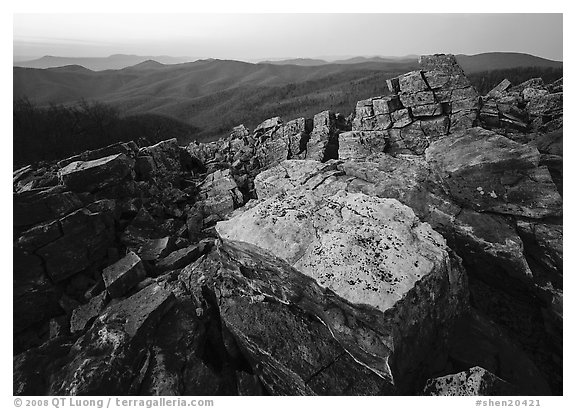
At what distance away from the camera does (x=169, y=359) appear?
587cm

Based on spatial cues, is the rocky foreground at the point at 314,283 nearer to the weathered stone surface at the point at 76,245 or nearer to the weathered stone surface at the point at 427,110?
the weathered stone surface at the point at 76,245

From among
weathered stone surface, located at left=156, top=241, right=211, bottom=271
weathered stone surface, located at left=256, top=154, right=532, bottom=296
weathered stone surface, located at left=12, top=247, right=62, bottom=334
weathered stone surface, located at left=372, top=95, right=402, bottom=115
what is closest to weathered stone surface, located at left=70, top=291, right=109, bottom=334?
weathered stone surface, located at left=12, top=247, right=62, bottom=334

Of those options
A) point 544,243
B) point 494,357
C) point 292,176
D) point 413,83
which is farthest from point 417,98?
point 494,357

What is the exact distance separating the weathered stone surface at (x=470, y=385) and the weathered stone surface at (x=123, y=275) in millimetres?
7497

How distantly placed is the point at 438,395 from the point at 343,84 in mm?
77241

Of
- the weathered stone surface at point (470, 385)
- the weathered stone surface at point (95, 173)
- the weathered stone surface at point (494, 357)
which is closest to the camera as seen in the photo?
the weathered stone surface at point (470, 385)

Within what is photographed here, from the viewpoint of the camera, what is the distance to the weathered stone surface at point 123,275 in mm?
7629

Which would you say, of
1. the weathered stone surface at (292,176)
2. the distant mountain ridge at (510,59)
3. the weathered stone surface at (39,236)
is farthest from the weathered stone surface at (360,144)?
the weathered stone surface at (39,236)

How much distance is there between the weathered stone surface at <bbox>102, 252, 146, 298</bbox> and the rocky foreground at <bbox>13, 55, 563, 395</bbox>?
36 mm

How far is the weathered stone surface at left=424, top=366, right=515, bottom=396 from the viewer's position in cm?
555

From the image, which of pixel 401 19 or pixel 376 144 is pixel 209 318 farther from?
pixel 376 144

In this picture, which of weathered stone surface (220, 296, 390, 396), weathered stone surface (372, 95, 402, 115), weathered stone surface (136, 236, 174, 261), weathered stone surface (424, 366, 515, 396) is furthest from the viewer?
weathered stone surface (372, 95, 402, 115)

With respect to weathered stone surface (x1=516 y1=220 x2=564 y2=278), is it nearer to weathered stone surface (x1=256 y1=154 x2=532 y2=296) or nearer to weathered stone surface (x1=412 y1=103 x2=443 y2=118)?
weathered stone surface (x1=256 y1=154 x2=532 y2=296)

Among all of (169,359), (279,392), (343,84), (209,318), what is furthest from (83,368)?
(343,84)
